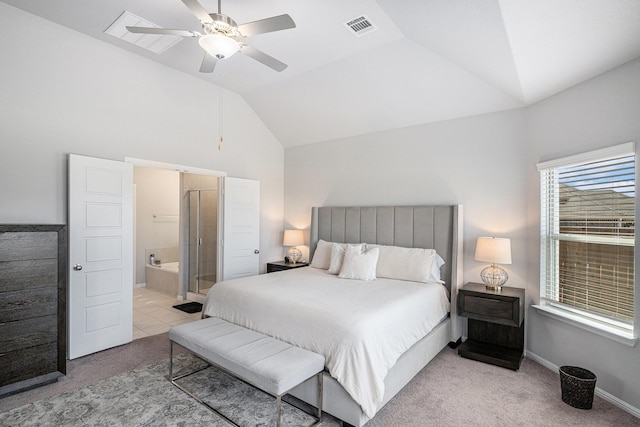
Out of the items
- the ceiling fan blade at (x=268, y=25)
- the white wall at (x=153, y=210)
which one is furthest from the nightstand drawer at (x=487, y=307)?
the white wall at (x=153, y=210)

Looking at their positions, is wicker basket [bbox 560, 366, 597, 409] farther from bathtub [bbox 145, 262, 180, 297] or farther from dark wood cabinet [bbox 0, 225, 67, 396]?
bathtub [bbox 145, 262, 180, 297]

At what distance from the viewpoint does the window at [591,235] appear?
2.54m

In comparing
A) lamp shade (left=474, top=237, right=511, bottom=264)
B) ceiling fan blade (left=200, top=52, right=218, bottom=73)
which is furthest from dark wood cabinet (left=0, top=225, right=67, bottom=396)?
lamp shade (left=474, top=237, right=511, bottom=264)

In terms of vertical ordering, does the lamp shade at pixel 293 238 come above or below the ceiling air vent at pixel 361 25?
below

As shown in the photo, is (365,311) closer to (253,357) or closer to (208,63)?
(253,357)

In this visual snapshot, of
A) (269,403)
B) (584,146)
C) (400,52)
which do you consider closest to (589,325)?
(584,146)

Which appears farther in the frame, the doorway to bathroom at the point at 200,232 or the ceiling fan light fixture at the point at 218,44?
the doorway to bathroom at the point at 200,232

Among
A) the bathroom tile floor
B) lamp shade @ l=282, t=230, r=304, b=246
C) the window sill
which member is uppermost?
lamp shade @ l=282, t=230, r=304, b=246

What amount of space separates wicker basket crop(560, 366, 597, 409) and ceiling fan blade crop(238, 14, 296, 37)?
3356mm

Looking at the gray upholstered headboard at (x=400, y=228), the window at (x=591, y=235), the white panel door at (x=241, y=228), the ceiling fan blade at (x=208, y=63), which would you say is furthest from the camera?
the white panel door at (x=241, y=228)

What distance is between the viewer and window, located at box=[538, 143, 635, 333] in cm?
254

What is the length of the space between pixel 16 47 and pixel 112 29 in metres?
0.84

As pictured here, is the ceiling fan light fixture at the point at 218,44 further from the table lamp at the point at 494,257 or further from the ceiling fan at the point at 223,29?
the table lamp at the point at 494,257

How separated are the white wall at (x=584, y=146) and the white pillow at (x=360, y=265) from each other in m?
1.65
